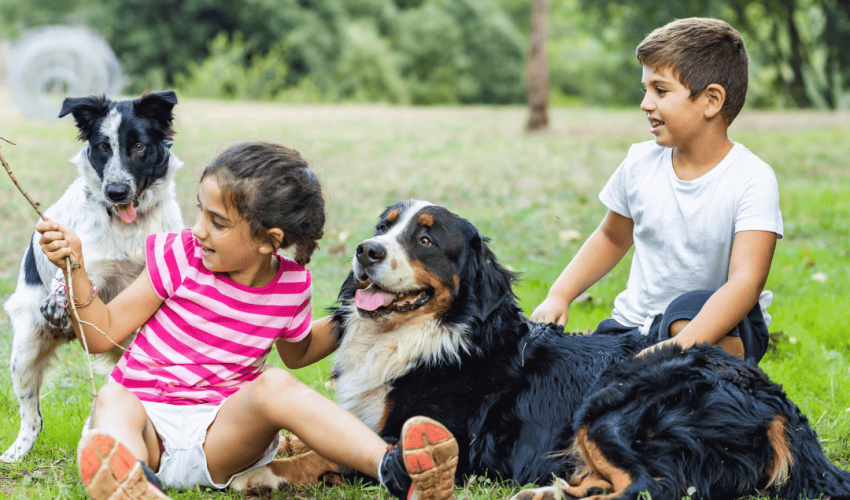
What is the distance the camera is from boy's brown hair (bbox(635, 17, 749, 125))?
298cm

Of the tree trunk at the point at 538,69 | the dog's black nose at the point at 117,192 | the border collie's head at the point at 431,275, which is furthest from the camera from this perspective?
the tree trunk at the point at 538,69

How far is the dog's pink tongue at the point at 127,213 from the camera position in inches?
129

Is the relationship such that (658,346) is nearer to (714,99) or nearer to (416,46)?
(714,99)

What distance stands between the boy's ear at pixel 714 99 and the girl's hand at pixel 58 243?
2437mm

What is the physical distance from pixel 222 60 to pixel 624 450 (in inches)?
1053

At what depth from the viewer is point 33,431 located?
3066 millimetres

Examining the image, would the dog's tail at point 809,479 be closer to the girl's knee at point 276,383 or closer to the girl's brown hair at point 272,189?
the girl's knee at point 276,383

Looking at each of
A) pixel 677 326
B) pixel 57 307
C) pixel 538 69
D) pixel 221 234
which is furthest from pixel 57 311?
pixel 538 69

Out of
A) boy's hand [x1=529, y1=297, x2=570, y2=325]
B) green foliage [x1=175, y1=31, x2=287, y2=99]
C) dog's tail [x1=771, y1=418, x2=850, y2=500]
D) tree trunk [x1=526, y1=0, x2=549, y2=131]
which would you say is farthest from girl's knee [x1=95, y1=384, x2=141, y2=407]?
green foliage [x1=175, y1=31, x2=287, y2=99]

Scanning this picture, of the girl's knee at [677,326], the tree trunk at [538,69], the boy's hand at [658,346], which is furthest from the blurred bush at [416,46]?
the boy's hand at [658,346]

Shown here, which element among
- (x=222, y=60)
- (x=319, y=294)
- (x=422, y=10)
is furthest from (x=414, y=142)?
(x=422, y=10)

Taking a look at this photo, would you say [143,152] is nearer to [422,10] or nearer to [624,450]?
[624,450]

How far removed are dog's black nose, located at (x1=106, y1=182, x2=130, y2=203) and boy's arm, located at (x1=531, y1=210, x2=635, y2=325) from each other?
6.27 ft

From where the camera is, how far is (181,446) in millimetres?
2580
